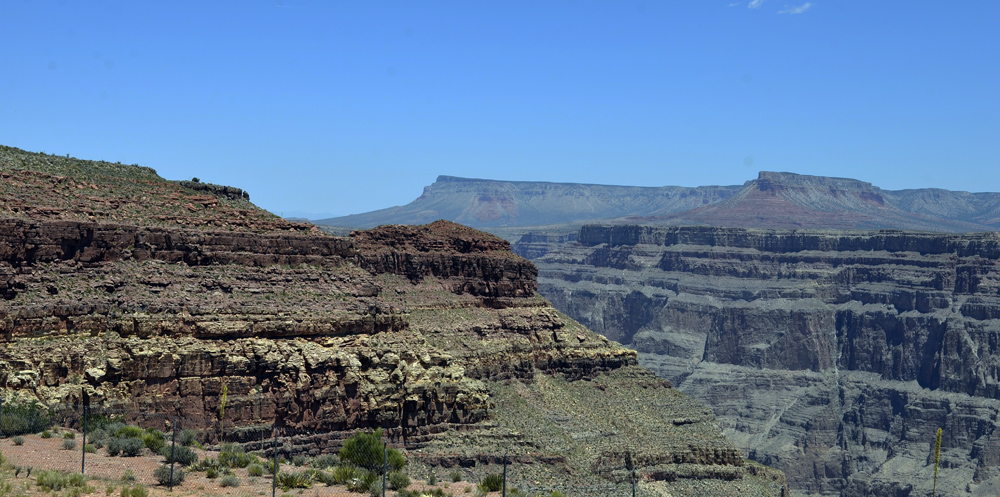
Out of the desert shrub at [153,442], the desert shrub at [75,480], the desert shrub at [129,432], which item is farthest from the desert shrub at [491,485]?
the desert shrub at [75,480]

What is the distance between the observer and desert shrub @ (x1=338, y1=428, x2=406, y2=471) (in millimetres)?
54000

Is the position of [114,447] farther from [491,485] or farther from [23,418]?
[491,485]

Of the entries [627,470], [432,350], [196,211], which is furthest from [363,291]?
[627,470]

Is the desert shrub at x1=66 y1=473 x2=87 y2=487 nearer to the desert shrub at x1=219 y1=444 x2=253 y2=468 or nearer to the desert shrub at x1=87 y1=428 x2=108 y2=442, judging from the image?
the desert shrub at x1=87 y1=428 x2=108 y2=442

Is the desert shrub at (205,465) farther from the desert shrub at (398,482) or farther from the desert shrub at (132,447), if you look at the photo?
the desert shrub at (398,482)

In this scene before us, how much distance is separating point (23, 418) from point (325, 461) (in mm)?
12514

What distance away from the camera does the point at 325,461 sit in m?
55.0

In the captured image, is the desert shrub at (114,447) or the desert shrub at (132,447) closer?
the desert shrub at (114,447)

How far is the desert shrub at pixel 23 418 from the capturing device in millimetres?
47812

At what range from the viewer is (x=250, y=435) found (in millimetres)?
56656

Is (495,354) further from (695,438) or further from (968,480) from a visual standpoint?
(968,480)

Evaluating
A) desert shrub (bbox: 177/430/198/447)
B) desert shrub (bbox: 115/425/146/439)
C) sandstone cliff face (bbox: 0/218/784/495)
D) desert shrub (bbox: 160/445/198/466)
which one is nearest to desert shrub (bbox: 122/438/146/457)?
desert shrub (bbox: 160/445/198/466)

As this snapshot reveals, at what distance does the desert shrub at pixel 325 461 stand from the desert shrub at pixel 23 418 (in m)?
10.7

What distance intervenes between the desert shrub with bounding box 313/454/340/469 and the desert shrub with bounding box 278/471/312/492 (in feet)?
18.3
